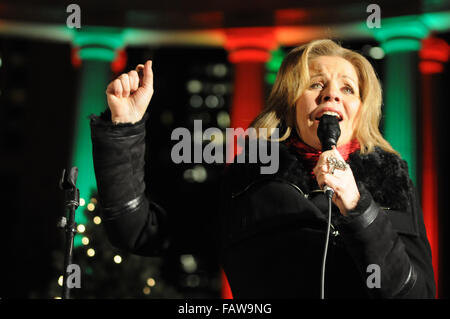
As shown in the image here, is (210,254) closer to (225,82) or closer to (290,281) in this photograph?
(290,281)

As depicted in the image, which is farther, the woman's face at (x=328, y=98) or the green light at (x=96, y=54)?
the green light at (x=96, y=54)

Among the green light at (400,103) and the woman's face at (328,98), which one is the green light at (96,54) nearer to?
the green light at (400,103)

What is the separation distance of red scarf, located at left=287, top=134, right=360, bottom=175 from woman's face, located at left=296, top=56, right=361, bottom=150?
2 cm

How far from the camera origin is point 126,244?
5.87 ft

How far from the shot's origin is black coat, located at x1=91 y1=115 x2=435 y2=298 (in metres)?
1.63

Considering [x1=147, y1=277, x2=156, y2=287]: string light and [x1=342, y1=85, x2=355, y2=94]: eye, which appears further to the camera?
[x1=147, y1=277, x2=156, y2=287]: string light

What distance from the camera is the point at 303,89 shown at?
1976 mm

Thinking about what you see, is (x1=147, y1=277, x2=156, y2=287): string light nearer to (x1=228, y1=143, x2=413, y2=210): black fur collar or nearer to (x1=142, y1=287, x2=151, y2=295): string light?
(x1=142, y1=287, x2=151, y2=295): string light

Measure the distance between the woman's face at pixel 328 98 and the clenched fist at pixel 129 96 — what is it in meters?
0.50

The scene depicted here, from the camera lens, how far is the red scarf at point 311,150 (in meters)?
1.96

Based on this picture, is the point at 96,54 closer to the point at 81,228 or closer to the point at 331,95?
the point at 81,228

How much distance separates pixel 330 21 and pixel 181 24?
1.96 meters

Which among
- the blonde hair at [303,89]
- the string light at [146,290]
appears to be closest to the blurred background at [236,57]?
the string light at [146,290]

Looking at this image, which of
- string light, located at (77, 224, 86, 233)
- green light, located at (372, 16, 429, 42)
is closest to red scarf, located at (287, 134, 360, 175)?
string light, located at (77, 224, 86, 233)
